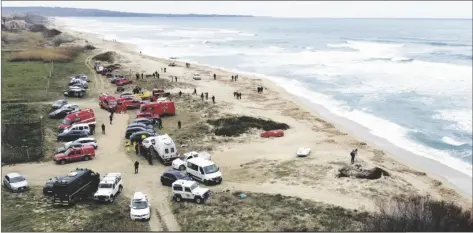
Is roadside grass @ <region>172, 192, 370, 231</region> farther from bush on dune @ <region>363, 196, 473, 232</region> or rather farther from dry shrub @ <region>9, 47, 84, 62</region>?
dry shrub @ <region>9, 47, 84, 62</region>

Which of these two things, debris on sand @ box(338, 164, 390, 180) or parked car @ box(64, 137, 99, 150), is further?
parked car @ box(64, 137, 99, 150)

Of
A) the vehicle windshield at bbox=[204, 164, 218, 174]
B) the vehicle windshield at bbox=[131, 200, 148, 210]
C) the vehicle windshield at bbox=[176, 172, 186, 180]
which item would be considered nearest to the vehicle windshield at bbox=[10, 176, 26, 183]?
the vehicle windshield at bbox=[131, 200, 148, 210]

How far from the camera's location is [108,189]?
2403 centimetres

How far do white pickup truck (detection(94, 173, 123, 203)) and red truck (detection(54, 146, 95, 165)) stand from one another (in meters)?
6.29

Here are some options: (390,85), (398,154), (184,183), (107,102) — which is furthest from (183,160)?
(390,85)

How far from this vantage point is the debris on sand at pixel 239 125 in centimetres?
3744

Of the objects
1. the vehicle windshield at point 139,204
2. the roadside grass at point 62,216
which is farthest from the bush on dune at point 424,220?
the roadside grass at point 62,216

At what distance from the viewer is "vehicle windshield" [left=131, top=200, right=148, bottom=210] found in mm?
22156

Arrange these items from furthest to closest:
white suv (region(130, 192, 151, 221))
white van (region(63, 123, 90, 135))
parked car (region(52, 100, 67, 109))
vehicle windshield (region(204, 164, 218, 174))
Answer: parked car (region(52, 100, 67, 109)), white van (region(63, 123, 90, 135)), vehicle windshield (region(204, 164, 218, 174)), white suv (region(130, 192, 151, 221))

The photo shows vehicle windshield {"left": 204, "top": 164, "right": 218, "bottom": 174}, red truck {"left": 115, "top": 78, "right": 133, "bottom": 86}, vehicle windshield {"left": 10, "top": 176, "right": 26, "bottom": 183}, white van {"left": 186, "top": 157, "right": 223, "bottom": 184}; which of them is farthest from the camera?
red truck {"left": 115, "top": 78, "right": 133, "bottom": 86}

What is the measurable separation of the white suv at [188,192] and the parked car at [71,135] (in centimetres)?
1363

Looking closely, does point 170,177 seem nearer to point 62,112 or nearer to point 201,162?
point 201,162

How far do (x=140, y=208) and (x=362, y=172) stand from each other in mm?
12972

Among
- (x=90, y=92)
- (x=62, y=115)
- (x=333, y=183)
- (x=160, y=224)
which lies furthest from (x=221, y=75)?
(x=160, y=224)
